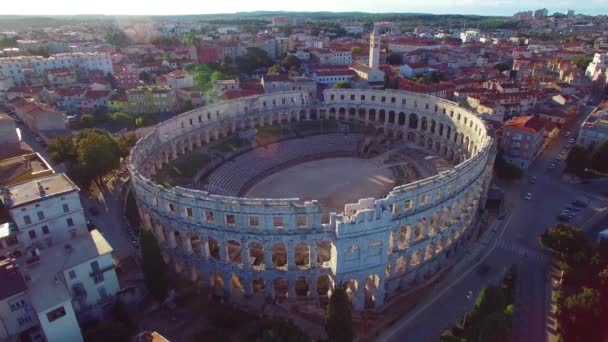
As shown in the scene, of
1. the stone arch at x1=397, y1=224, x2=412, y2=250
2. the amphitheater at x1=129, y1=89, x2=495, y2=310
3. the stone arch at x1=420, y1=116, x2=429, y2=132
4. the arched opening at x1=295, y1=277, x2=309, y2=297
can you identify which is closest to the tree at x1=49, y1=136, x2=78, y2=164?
the amphitheater at x1=129, y1=89, x2=495, y2=310

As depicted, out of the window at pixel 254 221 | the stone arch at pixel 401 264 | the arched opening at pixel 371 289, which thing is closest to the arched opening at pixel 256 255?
the window at pixel 254 221

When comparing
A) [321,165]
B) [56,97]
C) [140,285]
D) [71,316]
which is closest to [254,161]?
[321,165]

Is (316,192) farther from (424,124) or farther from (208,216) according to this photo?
(424,124)

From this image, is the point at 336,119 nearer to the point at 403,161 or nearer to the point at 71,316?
the point at 403,161

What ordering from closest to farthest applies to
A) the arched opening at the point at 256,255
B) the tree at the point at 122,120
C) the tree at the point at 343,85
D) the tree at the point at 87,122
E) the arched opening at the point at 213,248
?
the arched opening at the point at 256,255
the arched opening at the point at 213,248
the tree at the point at 87,122
the tree at the point at 122,120
the tree at the point at 343,85

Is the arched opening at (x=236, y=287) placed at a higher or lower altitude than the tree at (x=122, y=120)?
lower

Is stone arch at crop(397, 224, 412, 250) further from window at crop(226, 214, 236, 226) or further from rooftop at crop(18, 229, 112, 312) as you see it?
rooftop at crop(18, 229, 112, 312)

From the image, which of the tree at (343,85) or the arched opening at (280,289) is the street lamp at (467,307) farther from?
the tree at (343,85)
